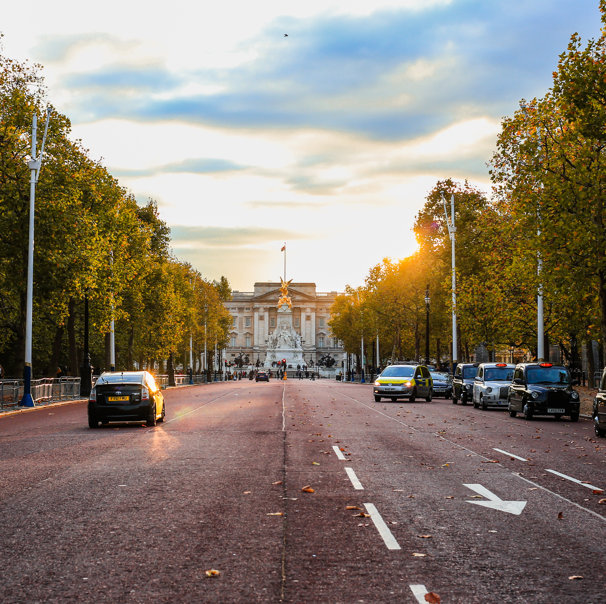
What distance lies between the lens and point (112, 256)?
48688 mm

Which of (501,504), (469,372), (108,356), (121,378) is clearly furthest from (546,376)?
(108,356)

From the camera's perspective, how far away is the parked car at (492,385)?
114ft

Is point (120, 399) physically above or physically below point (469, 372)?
below

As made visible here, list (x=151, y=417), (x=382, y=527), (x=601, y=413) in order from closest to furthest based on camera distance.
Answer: (x=382, y=527) → (x=601, y=413) → (x=151, y=417)

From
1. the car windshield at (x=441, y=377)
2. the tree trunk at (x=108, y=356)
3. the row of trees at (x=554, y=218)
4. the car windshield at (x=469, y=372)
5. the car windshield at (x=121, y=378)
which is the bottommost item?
the car windshield at (x=441, y=377)

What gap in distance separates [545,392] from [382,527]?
20.4 metres

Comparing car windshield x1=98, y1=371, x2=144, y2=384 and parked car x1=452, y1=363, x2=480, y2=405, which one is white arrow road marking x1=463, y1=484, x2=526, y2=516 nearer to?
car windshield x1=98, y1=371, x2=144, y2=384

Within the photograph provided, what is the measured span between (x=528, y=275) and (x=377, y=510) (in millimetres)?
30552

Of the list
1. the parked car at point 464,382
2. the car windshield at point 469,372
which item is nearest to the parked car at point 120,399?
the parked car at point 464,382

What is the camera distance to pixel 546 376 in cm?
2833

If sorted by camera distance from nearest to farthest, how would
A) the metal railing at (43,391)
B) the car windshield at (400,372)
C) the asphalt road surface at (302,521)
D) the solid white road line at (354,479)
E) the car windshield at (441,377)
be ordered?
the asphalt road surface at (302,521) < the solid white road line at (354,479) < the metal railing at (43,391) < the car windshield at (400,372) < the car windshield at (441,377)

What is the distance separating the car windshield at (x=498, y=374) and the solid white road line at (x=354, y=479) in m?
23.7

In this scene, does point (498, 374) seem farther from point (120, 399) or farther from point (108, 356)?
point (108, 356)

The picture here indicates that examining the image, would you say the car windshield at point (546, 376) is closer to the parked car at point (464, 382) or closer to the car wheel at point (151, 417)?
the parked car at point (464, 382)
